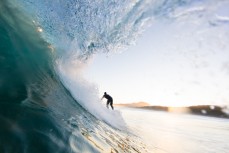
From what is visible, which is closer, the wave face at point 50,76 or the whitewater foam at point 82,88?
the wave face at point 50,76

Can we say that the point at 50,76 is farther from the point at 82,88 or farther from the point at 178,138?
the point at 178,138

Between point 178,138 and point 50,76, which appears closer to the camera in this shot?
point 50,76

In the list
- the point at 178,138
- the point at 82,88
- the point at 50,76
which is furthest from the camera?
the point at 178,138

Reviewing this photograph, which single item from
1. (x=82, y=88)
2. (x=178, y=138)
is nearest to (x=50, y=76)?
(x=82, y=88)

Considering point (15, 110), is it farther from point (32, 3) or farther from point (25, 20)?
point (32, 3)

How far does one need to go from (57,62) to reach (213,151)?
787cm

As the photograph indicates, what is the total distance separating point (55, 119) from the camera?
17.5ft

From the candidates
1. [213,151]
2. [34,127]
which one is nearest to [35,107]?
[34,127]

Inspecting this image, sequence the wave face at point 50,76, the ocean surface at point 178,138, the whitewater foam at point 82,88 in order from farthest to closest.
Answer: the whitewater foam at point 82,88
the ocean surface at point 178,138
the wave face at point 50,76

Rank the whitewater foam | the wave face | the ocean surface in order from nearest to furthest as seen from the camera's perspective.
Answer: the wave face
the ocean surface
the whitewater foam

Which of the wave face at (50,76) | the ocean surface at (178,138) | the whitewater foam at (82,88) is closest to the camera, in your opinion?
the wave face at (50,76)

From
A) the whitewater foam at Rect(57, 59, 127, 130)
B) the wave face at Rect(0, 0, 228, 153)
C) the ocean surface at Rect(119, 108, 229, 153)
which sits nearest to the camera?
the wave face at Rect(0, 0, 228, 153)

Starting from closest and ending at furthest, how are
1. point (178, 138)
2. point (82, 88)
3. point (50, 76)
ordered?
point (50, 76) → point (82, 88) → point (178, 138)

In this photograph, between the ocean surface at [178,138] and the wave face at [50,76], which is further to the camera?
the ocean surface at [178,138]
